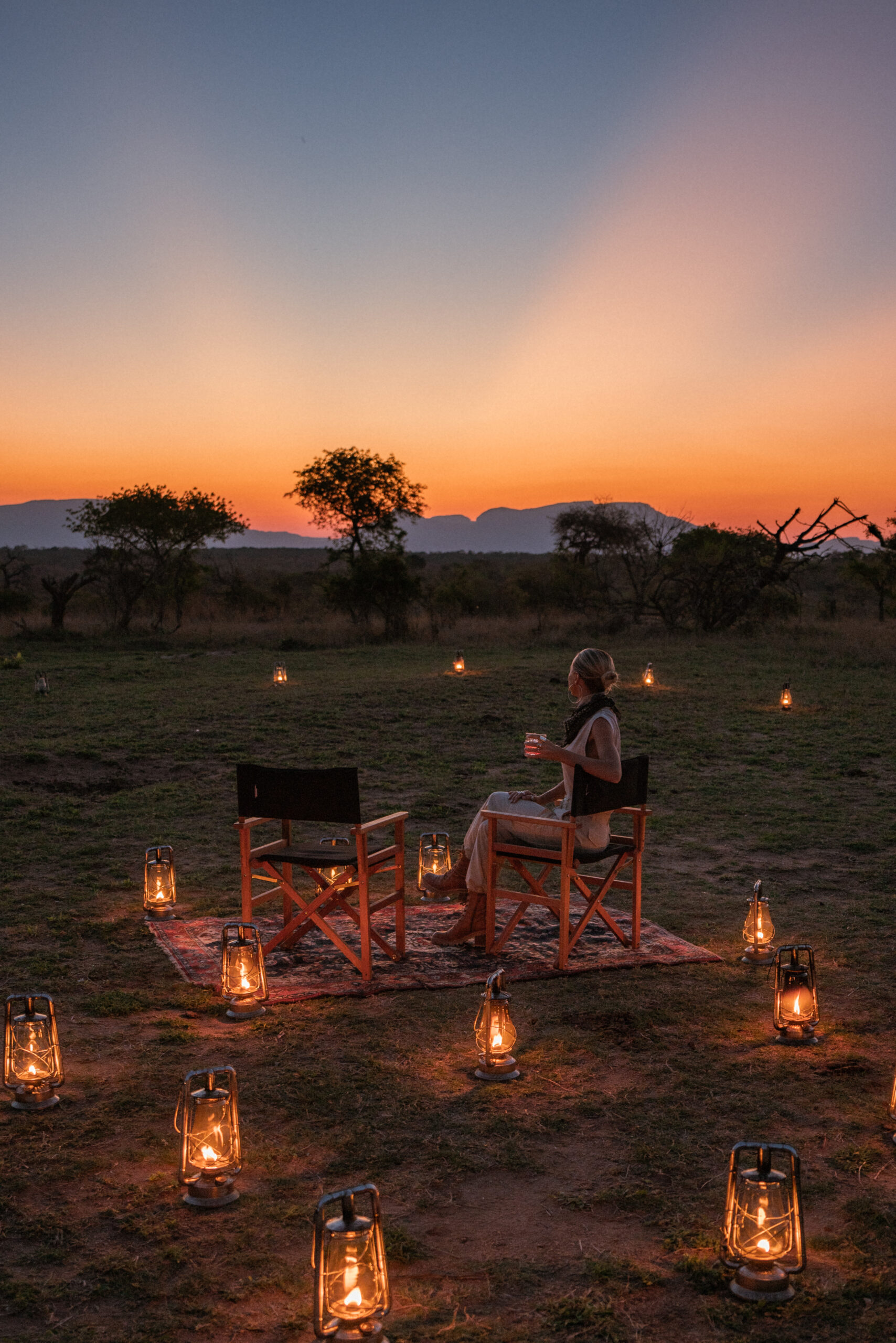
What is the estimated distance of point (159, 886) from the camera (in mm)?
6133

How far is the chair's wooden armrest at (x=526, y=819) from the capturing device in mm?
5195

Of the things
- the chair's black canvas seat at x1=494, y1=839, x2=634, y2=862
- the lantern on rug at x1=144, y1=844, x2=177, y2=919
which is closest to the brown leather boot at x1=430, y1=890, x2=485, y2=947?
the chair's black canvas seat at x1=494, y1=839, x2=634, y2=862

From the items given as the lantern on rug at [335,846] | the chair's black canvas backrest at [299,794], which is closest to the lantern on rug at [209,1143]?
the chair's black canvas backrest at [299,794]

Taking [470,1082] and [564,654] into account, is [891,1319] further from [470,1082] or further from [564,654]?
[564,654]

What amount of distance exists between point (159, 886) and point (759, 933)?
3237 mm

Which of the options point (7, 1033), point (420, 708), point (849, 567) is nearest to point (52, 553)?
point (849, 567)

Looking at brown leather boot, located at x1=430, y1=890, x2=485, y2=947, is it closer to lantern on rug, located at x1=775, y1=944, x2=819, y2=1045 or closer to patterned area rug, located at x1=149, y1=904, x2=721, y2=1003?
patterned area rug, located at x1=149, y1=904, x2=721, y2=1003

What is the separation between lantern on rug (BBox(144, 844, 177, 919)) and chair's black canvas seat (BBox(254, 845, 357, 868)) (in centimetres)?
92

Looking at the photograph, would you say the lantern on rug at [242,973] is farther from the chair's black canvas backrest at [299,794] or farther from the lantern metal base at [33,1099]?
the lantern metal base at [33,1099]

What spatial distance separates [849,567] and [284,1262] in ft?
107

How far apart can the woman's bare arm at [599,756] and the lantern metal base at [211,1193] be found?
8.41 feet

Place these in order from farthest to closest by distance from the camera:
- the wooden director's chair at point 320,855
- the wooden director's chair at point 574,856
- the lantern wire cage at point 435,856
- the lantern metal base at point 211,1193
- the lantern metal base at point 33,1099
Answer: the lantern wire cage at point 435,856, the wooden director's chair at point 574,856, the wooden director's chair at point 320,855, the lantern metal base at point 33,1099, the lantern metal base at point 211,1193

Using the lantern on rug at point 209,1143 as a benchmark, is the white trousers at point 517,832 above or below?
above

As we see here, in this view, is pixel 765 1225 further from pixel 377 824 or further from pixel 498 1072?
pixel 377 824
